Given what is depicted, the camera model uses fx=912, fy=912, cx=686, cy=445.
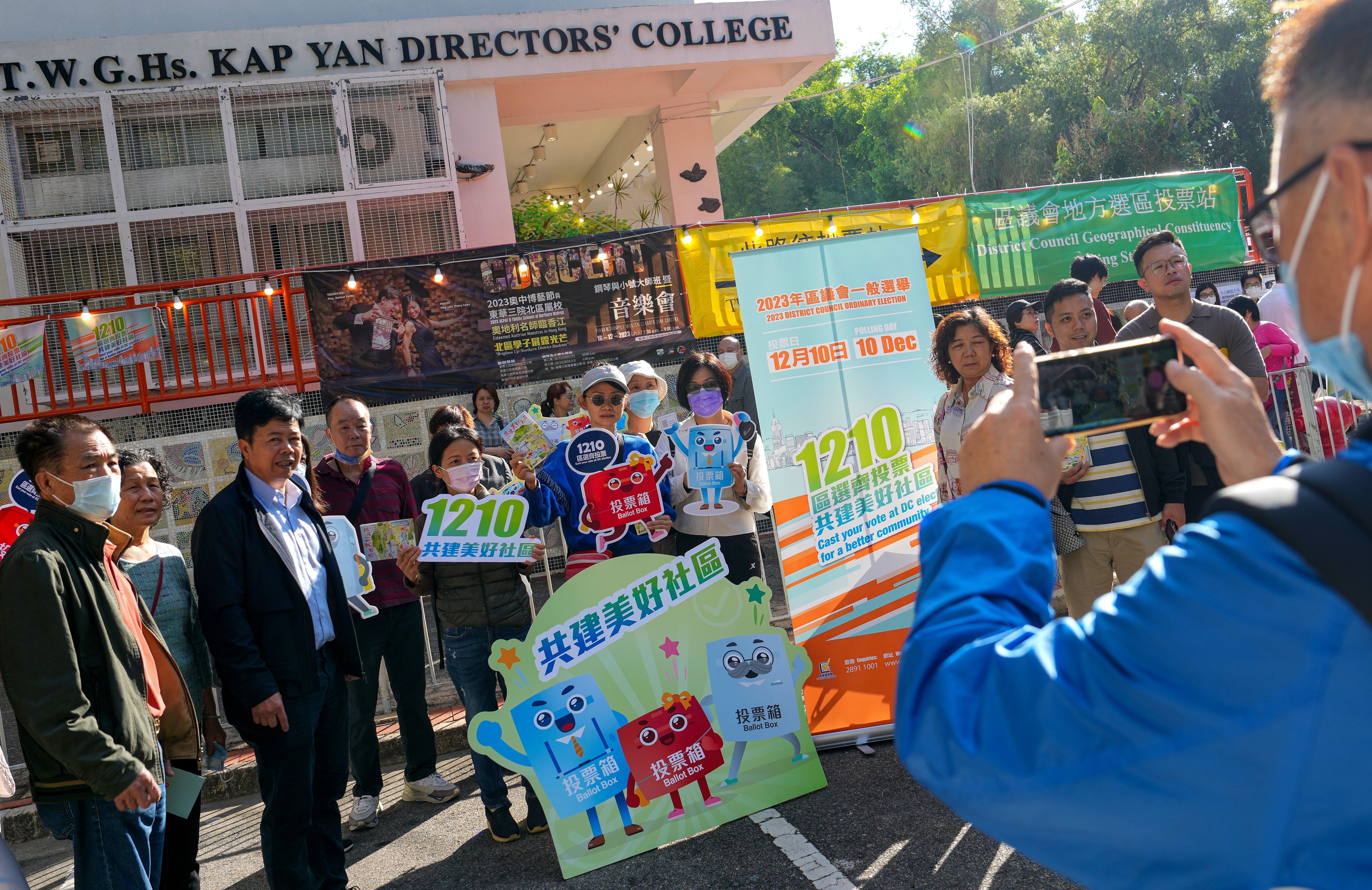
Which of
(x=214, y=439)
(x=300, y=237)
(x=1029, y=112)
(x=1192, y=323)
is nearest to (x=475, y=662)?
(x=1192, y=323)

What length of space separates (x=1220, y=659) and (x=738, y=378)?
7.97 m

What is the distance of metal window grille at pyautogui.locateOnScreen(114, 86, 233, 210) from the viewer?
10.7 meters

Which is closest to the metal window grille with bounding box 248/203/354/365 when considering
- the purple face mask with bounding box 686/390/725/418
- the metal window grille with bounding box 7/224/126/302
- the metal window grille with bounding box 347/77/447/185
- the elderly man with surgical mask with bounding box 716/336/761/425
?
the metal window grille with bounding box 347/77/447/185

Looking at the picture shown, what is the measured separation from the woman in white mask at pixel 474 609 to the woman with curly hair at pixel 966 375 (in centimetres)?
196

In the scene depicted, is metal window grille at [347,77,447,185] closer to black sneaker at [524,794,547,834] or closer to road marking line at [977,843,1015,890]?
black sneaker at [524,794,547,834]

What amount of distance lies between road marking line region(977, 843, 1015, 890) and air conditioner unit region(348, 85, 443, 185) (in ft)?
32.9

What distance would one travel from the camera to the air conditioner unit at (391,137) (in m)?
11.0

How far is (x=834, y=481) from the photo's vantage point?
14.6 ft

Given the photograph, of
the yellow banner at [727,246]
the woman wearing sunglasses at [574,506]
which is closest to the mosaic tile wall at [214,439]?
the yellow banner at [727,246]

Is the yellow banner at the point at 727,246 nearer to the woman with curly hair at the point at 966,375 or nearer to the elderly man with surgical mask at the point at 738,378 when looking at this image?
the elderly man with surgical mask at the point at 738,378

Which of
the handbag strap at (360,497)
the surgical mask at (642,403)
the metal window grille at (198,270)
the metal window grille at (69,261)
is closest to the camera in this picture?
the handbag strap at (360,497)

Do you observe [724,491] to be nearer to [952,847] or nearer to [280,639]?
[952,847]

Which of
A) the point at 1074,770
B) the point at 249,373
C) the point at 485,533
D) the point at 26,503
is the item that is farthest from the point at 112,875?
the point at 249,373

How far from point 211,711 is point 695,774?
202 cm
